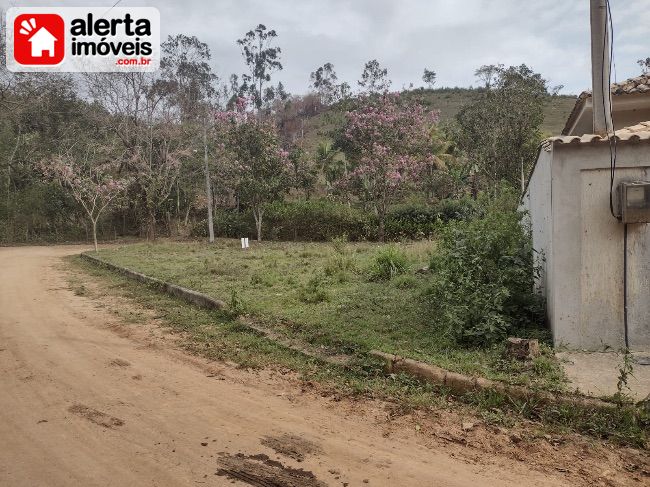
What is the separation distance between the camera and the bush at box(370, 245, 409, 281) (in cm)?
970

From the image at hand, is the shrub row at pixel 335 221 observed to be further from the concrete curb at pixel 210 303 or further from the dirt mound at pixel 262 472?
the dirt mound at pixel 262 472

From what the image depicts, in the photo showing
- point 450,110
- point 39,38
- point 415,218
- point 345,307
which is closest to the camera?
point 345,307

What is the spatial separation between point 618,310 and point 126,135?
22.0m

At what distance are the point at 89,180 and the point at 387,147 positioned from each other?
11923 mm

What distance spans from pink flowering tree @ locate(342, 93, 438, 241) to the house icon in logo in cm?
1145

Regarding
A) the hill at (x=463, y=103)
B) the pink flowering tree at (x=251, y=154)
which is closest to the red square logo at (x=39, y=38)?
the pink flowering tree at (x=251, y=154)

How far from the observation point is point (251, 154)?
2064 centimetres

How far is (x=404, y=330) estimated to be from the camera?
19.7 feet

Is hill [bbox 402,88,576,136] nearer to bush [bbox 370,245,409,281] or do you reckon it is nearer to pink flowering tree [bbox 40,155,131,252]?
pink flowering tree [bbox 40,155,131,252]

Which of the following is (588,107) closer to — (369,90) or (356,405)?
(356,405)

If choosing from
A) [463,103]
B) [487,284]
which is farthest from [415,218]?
[463,103]

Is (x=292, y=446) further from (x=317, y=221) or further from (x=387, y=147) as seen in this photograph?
(x=317, y=221)

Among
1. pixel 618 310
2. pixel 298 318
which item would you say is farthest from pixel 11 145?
pixel 618 310

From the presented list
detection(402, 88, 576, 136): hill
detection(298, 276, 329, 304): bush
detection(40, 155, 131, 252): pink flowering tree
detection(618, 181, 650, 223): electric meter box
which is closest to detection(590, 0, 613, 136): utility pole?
detection(618, 181, 650, 223): electric meter box
